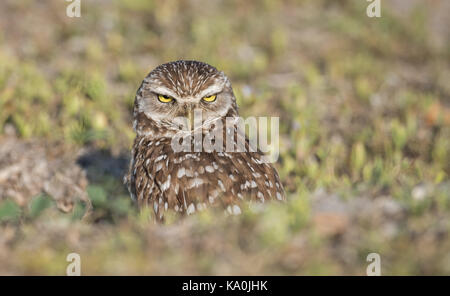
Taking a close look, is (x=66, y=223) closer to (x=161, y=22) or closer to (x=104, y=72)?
(x=104, y=72)

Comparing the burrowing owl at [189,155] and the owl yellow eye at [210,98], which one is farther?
the owl yellow eye at [210,98]

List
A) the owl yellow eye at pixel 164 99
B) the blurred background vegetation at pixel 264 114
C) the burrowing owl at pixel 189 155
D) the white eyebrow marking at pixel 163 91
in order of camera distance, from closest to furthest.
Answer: the blurred background vegetation at pixel 264 114 → the burrowing owl at pixel 189 155 → the white eyebrow marking at pixel 163 91 → the owl yellow eye at pixel 164 99

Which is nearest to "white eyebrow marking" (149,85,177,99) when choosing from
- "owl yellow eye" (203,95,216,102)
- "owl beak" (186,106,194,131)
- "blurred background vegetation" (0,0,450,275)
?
"owl beak" (186,106,194,131)

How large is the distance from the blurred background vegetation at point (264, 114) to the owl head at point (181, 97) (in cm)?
88

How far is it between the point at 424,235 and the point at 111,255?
2.09 m

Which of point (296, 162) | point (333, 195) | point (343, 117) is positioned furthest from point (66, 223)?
point (343, 117)

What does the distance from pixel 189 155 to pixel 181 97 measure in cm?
57

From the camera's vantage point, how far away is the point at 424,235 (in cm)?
423

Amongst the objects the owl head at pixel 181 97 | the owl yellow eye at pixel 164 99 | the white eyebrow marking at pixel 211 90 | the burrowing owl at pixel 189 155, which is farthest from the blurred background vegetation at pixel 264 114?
the white eyebrow marking at pixel 211 90

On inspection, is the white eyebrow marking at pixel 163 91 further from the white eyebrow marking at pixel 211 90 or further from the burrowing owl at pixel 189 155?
the white eyebrow marking at pixel 211 90

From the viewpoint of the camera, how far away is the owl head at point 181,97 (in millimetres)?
5598

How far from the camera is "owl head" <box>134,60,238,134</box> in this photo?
5.60m

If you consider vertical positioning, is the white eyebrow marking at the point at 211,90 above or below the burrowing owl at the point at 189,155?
above

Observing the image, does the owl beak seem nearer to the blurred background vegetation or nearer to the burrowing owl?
the burrowing owl
